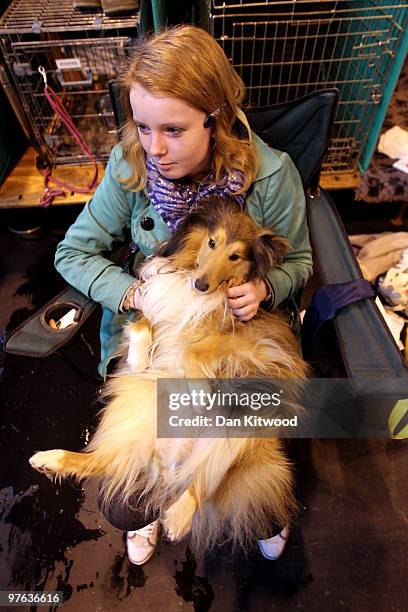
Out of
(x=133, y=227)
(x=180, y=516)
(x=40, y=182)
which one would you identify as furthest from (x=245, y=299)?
(x=40, y=182)

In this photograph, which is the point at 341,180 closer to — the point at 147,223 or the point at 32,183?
the point at 147,223

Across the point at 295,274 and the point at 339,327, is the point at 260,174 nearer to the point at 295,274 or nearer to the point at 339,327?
the point at 295,274

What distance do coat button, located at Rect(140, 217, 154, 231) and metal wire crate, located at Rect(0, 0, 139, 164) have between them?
3.26 feet

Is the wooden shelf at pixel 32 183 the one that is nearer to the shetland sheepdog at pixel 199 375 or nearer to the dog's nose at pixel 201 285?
the shetland sheepdog at pixel 199 375

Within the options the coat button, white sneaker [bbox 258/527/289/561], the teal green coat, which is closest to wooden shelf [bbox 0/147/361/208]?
the teal green coat

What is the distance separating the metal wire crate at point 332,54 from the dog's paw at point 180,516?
1939mm

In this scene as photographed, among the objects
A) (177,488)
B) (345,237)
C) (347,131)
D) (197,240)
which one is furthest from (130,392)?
(347,131)

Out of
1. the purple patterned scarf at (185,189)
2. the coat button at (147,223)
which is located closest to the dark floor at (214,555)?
the coat button at (147,223)

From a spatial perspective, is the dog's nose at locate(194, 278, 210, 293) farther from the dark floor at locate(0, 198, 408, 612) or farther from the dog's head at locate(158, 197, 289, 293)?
the dark floor at locate(0, 198, 408, 612)

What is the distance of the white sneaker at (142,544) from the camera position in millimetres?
1515

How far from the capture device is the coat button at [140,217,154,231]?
131 centimetres

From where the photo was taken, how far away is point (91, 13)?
79.6 inches

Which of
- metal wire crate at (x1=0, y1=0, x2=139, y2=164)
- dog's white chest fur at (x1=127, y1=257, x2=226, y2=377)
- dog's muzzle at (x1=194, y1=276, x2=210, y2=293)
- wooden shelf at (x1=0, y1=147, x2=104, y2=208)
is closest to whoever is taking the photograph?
dog's muzzle at (x1=194, y1=276, x2=210, y2=293)

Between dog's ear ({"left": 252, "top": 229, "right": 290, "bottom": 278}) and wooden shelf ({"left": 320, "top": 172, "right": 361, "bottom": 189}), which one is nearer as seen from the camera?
dog's ear ({"left": 252, "top": 229, "right": 290, "bottom": 278})
